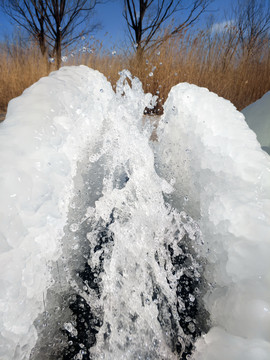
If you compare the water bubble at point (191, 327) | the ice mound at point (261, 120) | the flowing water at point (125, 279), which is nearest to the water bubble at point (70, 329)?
the flowing water at point (125, 279)

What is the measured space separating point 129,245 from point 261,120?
119 cm

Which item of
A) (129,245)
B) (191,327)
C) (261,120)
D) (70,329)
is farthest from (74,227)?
(261,120)

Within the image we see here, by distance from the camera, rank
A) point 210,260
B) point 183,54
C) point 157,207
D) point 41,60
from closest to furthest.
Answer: point 210,260
point 157,207
point 183,54
point 41,60

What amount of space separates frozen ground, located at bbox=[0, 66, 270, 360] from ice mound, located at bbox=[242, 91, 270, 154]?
565 mm

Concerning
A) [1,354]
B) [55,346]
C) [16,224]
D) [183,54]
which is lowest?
[55,346]

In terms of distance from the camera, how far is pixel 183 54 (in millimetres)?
3512

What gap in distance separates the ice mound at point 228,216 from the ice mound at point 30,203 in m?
0.34

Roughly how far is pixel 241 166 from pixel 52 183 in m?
0.49

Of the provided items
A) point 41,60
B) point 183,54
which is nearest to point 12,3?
point 41,60

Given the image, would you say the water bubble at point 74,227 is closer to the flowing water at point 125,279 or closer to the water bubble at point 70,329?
the flowing water at point 125,279

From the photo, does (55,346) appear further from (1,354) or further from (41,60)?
(41,60)

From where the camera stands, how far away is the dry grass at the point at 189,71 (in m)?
3.41

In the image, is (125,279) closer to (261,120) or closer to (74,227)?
(74,227)

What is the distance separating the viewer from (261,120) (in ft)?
5.11
